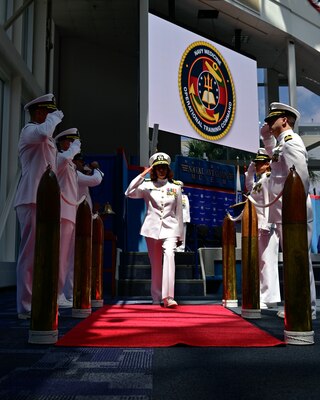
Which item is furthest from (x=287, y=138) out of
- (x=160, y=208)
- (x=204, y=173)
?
(x=204, y=173)

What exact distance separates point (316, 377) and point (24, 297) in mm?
2566

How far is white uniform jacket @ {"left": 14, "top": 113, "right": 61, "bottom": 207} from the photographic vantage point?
12.9 ft

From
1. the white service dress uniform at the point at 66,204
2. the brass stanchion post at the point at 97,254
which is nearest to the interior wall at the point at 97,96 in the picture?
the white service dress uniform at the point at 66,204

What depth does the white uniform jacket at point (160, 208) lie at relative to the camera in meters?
5.17

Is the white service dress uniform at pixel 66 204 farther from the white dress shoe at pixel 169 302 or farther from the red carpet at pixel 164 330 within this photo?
the white dress shoe at pixel 169 302

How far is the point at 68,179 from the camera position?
5184mm

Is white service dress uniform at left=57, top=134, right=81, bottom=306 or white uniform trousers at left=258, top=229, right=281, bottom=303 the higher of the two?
white service dress uniform at left=57, top=134, right=81, bottom=306

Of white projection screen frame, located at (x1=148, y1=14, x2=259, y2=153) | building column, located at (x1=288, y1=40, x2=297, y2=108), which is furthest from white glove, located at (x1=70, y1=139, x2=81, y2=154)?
building column, located at (x1=288, y1=40, x2=297, y2=108)

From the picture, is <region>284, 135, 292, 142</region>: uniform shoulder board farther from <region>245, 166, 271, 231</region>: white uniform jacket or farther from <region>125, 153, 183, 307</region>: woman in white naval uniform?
<region>125, 153, 183, 307</region>: woman in white naval uniform

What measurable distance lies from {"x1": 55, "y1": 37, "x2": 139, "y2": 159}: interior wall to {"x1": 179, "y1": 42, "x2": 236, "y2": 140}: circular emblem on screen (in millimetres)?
3566

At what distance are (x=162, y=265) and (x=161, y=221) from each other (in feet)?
1.67

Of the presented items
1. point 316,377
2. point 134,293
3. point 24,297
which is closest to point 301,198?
point 316,377

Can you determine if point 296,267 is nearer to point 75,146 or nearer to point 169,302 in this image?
point 169,302

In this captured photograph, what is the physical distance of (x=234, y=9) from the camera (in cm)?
1255
